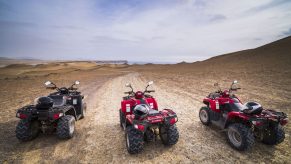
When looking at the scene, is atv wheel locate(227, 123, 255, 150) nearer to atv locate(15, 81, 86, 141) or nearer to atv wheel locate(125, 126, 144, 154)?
atv wheel locate(125, 126, 144, 154)

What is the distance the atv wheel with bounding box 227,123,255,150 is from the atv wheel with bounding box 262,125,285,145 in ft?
2.16

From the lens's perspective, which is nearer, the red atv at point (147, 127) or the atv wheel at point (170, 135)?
the red atv at point (147, 127)

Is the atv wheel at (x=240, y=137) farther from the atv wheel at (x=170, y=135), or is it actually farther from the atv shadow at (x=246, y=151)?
the atv wheel at (x=170, y=135)

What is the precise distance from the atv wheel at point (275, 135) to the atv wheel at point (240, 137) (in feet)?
2.16

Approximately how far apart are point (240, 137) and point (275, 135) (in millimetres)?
960

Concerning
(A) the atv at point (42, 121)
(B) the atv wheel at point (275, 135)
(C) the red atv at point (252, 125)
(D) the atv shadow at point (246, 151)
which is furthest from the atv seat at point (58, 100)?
(B) the atv wheel at point (275, 135)

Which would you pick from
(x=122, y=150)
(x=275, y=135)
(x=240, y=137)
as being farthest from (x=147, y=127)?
(x=275, y=135)

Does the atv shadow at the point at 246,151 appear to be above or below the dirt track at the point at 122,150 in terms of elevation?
above

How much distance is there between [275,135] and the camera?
5.14m

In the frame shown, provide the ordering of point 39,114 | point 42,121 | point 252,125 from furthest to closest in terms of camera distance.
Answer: point 42,121 → point 39,114 → point 252,125

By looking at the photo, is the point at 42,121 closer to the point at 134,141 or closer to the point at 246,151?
the point at 134,141

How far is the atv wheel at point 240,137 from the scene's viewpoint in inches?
192

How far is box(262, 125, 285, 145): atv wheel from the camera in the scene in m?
5.12

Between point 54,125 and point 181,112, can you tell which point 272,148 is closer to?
point 181,112
